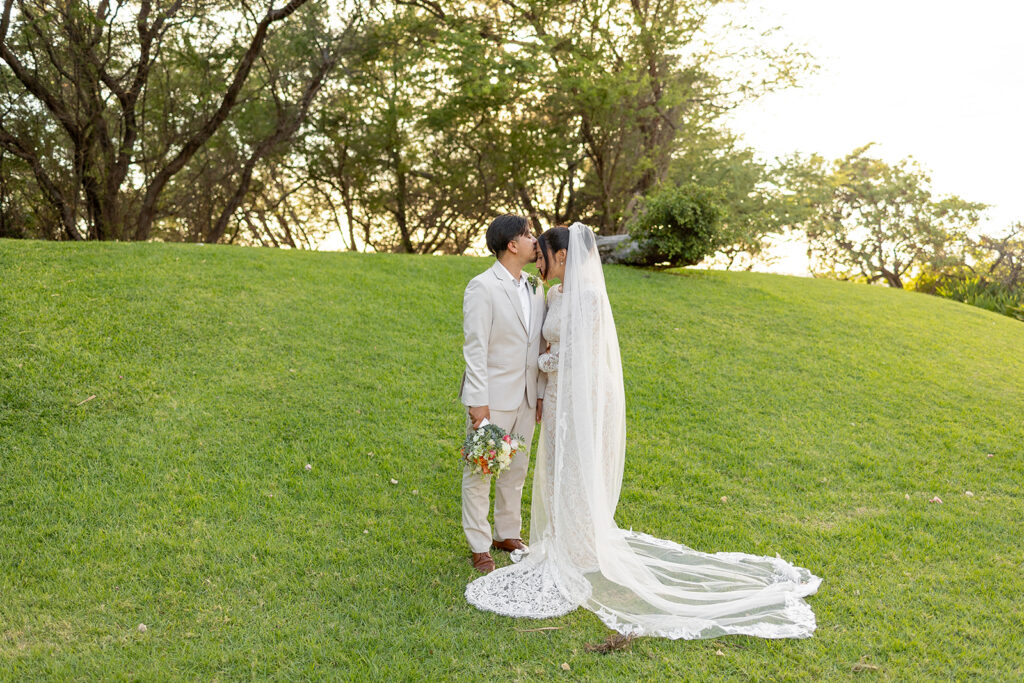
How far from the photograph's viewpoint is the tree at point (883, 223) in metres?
19.6

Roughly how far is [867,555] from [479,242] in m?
16.2

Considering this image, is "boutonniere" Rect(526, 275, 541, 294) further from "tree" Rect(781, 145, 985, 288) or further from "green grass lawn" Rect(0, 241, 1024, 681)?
"tree" Rect(781, 145, 985, 288)

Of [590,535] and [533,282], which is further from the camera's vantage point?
[533,282]

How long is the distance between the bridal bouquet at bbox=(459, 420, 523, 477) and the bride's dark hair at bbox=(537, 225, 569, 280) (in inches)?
44.5

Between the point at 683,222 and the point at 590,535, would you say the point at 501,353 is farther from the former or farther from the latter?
the point at 683,222

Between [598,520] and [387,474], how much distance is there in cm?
241

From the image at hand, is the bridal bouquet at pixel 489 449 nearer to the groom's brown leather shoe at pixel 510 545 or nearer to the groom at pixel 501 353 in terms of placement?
the groom at pixel 501 353

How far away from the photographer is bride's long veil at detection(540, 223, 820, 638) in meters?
4.46

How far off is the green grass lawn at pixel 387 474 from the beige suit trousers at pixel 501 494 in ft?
1.08

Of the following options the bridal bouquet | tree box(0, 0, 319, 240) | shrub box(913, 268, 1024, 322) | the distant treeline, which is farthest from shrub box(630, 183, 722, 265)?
the bridal bouquet

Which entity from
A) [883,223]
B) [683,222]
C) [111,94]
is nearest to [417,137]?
[111,94]

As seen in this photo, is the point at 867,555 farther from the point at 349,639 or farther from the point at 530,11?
the point at 530,11

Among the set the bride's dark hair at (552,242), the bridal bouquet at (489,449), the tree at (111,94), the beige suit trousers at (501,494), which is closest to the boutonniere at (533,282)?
the bride's dark hair at (552,242)

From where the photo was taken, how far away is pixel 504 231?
4711 mm
